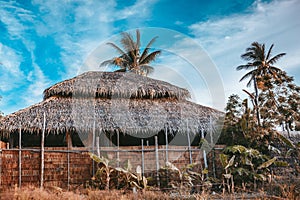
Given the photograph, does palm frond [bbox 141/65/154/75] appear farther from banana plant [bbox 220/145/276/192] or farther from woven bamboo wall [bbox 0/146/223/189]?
banana plant [bbox 220/145/276/192]

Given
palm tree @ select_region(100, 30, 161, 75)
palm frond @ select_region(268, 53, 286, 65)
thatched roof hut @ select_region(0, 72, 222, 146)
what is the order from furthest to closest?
palm frond @ select_region(268, 53, 286, 65) → palm tree @ select_region(100, 30, 161, 75) → thatched roof hut @ select_region(0, 72, 222, 146)

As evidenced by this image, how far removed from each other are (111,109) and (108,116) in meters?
0.64

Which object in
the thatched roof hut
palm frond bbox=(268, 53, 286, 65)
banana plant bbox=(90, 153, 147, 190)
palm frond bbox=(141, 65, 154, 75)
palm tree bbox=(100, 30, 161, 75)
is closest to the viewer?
banana plant bbox=(90, 153, 147, 190)

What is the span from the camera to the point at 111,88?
14031 millimetres

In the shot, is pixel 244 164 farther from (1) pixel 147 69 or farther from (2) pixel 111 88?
(1) pixel 147 69

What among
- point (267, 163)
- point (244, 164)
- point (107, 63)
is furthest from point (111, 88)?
point (107, 63)

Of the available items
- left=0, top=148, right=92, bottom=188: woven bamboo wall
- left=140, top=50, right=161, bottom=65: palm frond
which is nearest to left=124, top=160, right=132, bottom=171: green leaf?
left=0, top=148, right=92, bottom=188: woven bamboo wall

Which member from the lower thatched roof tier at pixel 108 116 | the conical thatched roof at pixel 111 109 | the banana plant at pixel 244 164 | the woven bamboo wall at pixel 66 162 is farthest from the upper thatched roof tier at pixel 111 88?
the banana plant at pixel 244 164

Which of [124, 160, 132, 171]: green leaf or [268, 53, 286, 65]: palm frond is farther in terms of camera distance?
[268, 53, 286, 65]: palm frond

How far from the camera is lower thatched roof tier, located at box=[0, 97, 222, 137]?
37.2ft

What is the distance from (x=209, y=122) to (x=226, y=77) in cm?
200

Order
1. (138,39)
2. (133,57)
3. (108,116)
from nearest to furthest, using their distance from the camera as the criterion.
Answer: (108,116) → (133,57) → (138,39)

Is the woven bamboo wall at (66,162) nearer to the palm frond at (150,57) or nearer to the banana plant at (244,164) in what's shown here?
the banana plant at (244,164)

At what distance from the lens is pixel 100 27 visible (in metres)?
11.7
